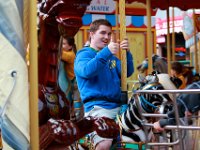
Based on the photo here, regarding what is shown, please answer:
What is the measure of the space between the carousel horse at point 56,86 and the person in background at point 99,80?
72cm

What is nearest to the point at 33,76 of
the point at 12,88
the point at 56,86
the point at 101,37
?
the point at 12,88

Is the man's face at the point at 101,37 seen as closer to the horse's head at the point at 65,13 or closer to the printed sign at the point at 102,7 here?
the horse's head at the point at 65,13

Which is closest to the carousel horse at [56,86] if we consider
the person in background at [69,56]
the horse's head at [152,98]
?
the person in background at [69,56]

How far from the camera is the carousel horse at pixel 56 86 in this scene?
179 centimetres

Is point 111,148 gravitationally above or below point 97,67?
below

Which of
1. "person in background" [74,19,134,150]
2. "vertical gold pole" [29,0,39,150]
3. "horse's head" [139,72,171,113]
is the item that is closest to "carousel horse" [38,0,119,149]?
"vertical gold pole" [29,0,39,150]

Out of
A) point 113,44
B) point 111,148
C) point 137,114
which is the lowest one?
point 111,148

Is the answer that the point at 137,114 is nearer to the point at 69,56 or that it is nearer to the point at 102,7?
the point at 69,56

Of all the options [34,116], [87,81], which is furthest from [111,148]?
[34,116]

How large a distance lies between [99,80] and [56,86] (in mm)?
927

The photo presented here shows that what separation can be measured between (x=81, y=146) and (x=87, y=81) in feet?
1.43

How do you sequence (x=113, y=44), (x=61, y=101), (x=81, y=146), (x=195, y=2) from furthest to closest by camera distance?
(x=195, y=2), (x=81, y=146), (x=113, y=44), (x=61, y=101)

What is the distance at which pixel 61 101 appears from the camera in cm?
199

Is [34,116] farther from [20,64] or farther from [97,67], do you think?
[97,67]
